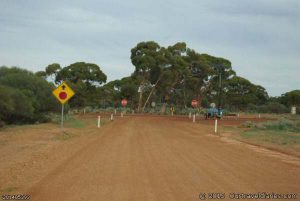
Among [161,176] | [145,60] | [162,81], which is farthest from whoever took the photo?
[162,81]

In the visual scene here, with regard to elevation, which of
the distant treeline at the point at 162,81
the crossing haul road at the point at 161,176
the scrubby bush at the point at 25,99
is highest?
the distant treeline at the point at 162,81

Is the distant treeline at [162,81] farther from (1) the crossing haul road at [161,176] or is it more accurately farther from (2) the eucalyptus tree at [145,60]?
(1) the crossing haul road at [161,176]

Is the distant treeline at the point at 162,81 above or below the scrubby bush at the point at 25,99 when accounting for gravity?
above

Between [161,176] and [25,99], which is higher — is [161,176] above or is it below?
below

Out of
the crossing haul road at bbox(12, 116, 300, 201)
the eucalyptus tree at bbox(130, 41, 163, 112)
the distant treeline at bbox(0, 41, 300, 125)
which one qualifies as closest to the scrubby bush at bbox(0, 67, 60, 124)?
the crossing haul road at bbox(12, 116, 300, 201)

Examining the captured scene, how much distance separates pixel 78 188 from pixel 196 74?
8718 centimetres

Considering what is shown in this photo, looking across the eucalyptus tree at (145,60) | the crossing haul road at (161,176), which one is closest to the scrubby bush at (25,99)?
→ the crossing haul road at (161,176)

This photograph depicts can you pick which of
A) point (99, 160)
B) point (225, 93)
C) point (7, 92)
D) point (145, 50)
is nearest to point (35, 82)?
point (7, 92)

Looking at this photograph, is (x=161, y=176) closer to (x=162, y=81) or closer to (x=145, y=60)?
(x=145, y=60)

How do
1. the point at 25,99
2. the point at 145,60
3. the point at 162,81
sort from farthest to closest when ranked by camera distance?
the point at 162,81
the point at 145,60
the point at 25,99

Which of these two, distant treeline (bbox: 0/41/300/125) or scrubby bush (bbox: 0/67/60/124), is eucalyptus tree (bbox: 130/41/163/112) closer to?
distant treeline (bbox: 0/41/300/125)

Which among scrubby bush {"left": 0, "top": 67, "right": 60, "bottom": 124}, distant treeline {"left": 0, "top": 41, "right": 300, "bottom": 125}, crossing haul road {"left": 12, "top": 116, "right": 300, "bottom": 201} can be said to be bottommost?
crossing haul road {"left": 12, "top": 116, "right": 300, "bottom": 201}

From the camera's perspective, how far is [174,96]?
10181cm

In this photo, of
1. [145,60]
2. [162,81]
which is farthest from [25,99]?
[162,81]
